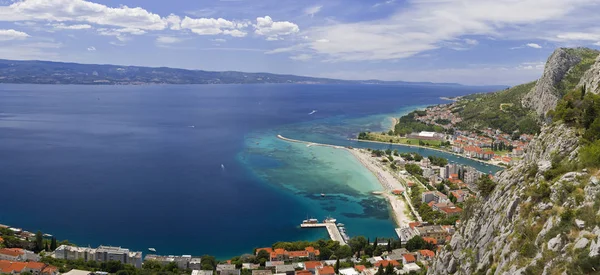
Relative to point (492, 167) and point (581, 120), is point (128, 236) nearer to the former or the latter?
point (581, 120)

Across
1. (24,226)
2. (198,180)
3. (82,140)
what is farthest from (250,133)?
(24,226)

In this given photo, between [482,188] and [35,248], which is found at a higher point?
[482,188]

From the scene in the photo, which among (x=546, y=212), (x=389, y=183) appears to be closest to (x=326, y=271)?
(x=546, y=212)

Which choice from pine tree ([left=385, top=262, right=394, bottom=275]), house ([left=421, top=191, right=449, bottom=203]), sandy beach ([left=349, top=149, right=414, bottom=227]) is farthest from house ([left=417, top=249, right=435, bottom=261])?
house ([left=421, top=191, right=449, bottom=203])

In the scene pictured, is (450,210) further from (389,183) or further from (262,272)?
(262,272)

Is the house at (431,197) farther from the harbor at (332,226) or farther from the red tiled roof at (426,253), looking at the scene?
the red tiled roof at (426,253)
